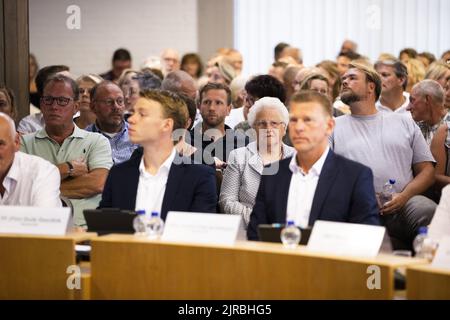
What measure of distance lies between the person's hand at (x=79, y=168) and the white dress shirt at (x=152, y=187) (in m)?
0.95

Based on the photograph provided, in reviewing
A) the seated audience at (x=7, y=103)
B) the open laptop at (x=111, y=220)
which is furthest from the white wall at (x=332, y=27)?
the open laptop at (x=111, y=220)

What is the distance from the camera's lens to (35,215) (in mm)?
3246

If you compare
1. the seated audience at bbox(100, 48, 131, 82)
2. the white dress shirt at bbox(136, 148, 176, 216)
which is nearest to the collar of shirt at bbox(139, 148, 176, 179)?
the white dress shirt at bbox(136, 148, 176, 216)

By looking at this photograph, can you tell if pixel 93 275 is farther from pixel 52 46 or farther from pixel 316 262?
pixel 52 46

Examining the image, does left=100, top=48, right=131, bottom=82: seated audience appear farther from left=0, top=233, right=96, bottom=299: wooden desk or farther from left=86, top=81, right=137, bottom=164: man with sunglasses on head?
left=0, top=233, right=96, bottom=299: wooden desk

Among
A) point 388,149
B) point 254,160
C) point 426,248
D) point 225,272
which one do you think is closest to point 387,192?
point 388,149

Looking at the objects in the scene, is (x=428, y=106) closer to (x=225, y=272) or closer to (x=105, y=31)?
A: (x=225, y=272)

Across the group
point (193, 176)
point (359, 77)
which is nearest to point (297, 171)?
point (193, 176)

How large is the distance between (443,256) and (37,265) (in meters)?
1.38

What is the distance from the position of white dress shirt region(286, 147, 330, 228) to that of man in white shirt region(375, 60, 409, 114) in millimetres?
2708

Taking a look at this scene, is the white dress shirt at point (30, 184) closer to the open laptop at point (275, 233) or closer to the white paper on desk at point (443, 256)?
the open laptop at point (275, 233)

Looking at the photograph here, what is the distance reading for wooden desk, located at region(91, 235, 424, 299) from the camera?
8.92 feet

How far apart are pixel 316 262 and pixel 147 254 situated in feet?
2.04
